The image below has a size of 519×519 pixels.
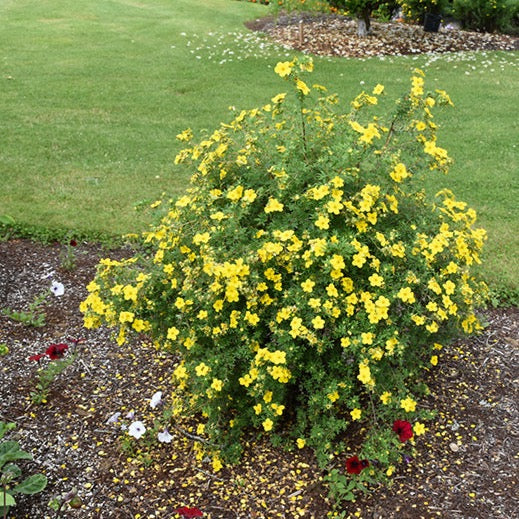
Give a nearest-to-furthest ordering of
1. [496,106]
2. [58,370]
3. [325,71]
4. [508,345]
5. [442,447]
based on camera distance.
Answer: [442,447]
[58,370]
[508,345]
[496,106]
[325,71]

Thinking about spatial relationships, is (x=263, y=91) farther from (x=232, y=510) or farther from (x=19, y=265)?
(x=232, y=510)

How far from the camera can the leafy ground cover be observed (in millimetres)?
2453

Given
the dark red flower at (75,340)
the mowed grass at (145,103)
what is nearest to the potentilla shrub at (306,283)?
the dark red flower at (75,340)

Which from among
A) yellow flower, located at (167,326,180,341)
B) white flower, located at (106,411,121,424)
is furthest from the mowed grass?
white flower, located at (106,411,121,424)

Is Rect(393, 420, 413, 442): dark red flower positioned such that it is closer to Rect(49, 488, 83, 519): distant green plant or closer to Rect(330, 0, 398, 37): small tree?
Rect(49, 488, 83, 519): distant green plant

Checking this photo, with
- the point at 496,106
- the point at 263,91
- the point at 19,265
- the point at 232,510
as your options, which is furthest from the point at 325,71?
the point at 232,510

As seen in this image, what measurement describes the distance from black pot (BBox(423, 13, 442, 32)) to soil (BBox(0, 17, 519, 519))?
994 cm

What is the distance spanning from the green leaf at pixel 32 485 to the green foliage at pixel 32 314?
1193 mm

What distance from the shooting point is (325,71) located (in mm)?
9531

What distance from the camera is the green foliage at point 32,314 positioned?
3500 mm

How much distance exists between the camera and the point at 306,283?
237cm

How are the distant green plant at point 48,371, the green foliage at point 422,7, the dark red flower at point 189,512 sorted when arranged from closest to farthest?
the dark red flower at point 189,512
the distant green plant at point 48,371
the green foliage at point 422,7

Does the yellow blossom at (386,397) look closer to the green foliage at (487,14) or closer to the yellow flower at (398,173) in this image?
the yellow flower at (398,173)

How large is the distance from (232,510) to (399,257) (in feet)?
3.95
